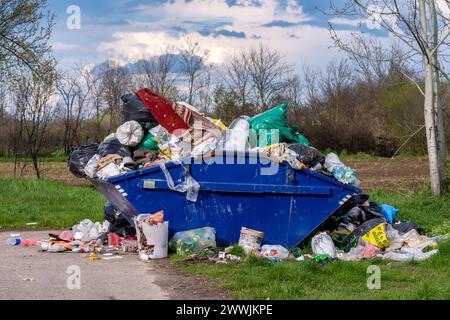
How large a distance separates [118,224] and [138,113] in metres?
1.43

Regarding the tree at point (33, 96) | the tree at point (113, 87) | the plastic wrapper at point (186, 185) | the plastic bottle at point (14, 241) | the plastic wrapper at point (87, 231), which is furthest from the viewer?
the tree at point (113, 87)

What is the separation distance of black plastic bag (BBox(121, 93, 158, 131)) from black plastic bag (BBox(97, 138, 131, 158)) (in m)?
0.36

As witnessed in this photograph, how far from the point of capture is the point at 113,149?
8.34m

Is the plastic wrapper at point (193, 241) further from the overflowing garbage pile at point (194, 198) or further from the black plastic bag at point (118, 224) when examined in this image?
the black plastic bag at point (118, 224)

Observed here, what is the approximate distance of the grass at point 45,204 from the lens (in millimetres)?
10805

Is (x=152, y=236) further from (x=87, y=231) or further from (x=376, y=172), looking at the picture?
(x=376, y=172)

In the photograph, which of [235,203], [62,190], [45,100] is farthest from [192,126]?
[45,100]

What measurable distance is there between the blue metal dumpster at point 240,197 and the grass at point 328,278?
0.77m

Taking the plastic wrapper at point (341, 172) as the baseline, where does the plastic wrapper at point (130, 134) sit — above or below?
above

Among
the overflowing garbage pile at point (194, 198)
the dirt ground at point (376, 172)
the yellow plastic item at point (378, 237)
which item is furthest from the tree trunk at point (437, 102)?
the dirt ground at point (376, 172)

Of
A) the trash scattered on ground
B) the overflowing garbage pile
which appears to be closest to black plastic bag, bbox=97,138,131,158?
the overflowing garbage pile

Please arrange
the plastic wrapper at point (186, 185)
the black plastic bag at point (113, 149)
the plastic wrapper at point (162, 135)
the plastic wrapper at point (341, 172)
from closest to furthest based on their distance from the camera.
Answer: the plastic wrapper at point (186, 185)
the plastic wrapper at point (341, 172)
the plastic wrapper at point (162, 135)
the black plastic bag at point (113, 149)

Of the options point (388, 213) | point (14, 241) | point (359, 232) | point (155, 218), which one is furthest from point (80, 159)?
point (388, 213)
